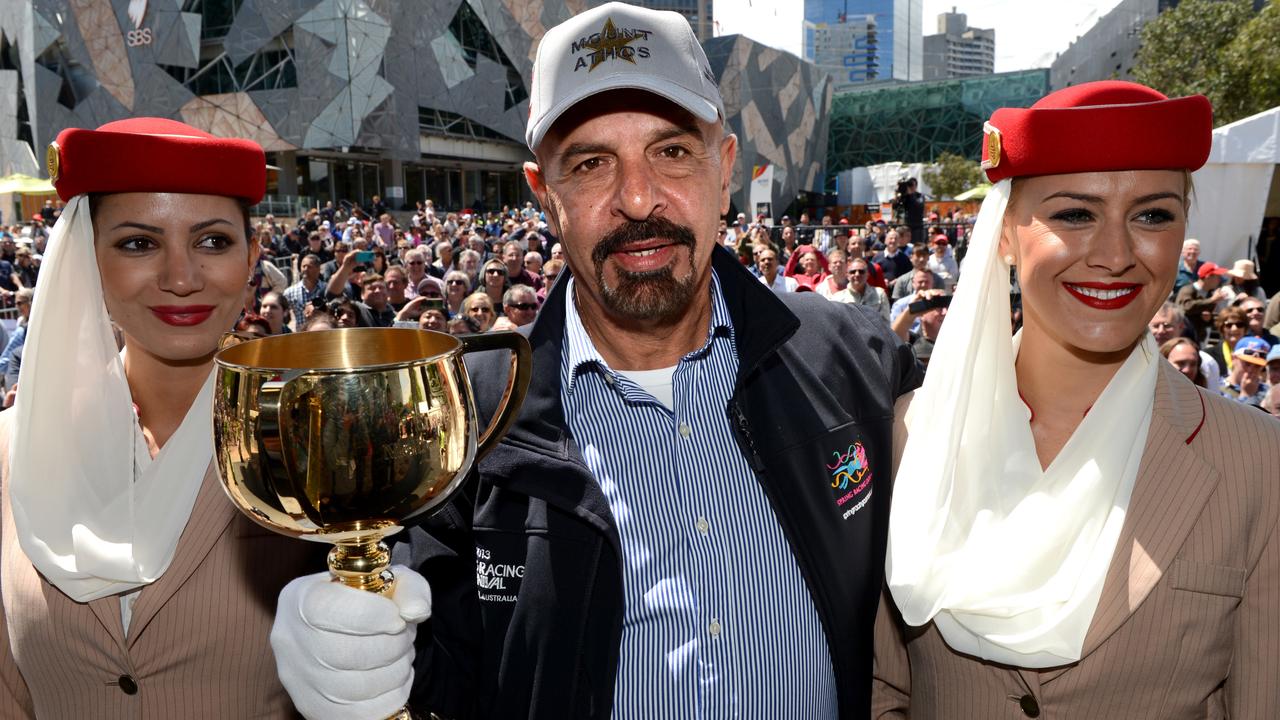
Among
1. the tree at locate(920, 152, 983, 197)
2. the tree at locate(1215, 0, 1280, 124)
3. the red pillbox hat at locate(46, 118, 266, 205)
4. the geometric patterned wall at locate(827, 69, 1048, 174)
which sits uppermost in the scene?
the geometric patterned wall at locate(827, 69, 1048, 174)

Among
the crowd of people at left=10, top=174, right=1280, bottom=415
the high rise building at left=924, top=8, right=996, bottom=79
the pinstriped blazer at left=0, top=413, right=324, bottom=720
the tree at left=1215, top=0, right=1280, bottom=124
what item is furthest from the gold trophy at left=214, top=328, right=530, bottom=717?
the high rise building at left=924, top=8, right=996, bottom=79

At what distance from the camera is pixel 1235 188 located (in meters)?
10.8

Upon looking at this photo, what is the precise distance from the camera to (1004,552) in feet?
6.32

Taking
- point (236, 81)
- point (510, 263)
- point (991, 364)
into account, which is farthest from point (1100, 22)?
point (991, 364)

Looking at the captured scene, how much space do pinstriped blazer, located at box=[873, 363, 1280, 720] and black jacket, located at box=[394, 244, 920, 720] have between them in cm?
45

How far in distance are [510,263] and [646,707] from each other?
853cm

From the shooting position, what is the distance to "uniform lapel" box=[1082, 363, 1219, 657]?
1824 mm

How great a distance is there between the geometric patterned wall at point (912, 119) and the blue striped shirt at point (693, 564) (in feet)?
232

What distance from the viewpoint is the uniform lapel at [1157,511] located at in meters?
1.82

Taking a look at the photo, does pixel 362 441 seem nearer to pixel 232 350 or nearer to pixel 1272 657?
pixel 232 350

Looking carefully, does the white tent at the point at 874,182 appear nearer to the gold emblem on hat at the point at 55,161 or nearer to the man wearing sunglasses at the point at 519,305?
the man wearing sunglasses at the point at 519,305

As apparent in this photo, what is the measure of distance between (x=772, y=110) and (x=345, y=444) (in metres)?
52.9

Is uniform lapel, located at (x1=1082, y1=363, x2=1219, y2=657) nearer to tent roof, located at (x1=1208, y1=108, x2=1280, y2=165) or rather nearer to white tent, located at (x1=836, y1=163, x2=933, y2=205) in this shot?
tent roof, located at (x1=1208, y1=108, x2=1280, y2=165)

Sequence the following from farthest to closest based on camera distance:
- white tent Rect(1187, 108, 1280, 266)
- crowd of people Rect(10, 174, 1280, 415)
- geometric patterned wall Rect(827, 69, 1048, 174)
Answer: geometric patterned wall Rect(827, 69, 1048, 174), white tent Rect(1187, 108, 1280, 266), crowd of people Rect(10, 174, 1280, 415)
